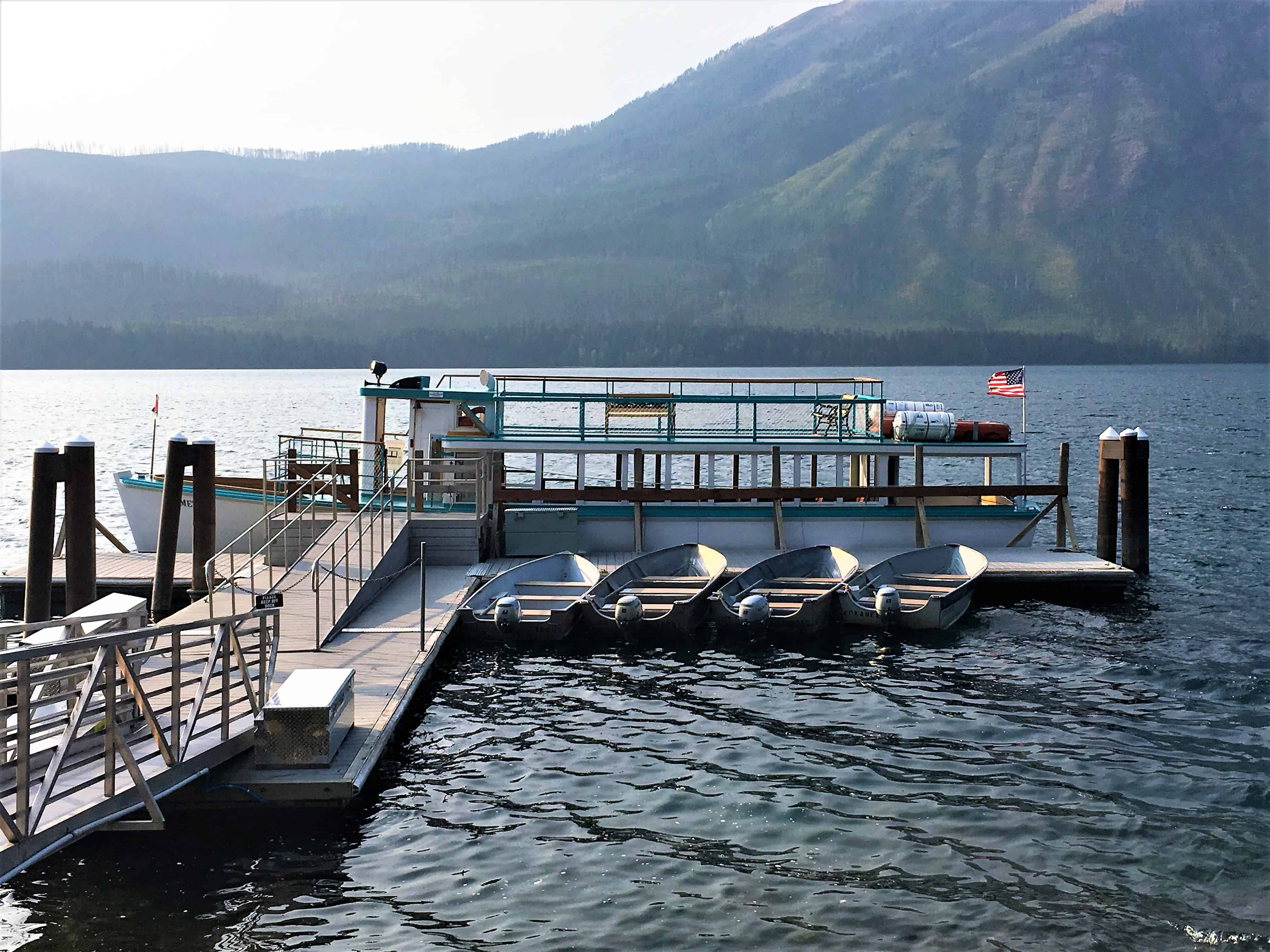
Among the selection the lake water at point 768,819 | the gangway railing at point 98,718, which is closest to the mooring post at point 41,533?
the gangway railing at point 98,718

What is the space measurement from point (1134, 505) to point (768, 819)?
17869 mm

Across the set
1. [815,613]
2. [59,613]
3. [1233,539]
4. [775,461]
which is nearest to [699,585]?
[815,613]

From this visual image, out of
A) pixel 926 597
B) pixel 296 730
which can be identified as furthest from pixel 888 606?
pixel 296 730

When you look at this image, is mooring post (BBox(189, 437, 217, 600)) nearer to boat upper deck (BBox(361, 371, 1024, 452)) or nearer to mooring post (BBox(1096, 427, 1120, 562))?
boat upper deck (BBox(361, 371, 1024, 452))

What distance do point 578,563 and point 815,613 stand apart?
5.26 meters

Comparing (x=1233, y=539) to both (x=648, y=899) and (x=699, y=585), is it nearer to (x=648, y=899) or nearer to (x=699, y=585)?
(x=699, y=585)

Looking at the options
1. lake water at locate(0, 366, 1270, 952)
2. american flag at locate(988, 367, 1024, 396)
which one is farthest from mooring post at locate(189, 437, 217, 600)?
american flag at locate(988, 367, 1024, 396)

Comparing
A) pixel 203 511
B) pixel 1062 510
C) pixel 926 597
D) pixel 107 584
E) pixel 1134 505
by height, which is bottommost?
pixel 926 597

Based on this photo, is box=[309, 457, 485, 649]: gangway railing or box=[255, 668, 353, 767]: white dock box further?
box=[309, 457, 485, 649]: gangway railing

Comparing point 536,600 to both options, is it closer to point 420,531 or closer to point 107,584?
point 420,531

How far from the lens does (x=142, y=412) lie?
145 m

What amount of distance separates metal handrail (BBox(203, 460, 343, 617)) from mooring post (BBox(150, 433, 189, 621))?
2.42ft

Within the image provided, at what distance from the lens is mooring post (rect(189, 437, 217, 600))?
22.0 metres

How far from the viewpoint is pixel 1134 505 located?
27391 mm
